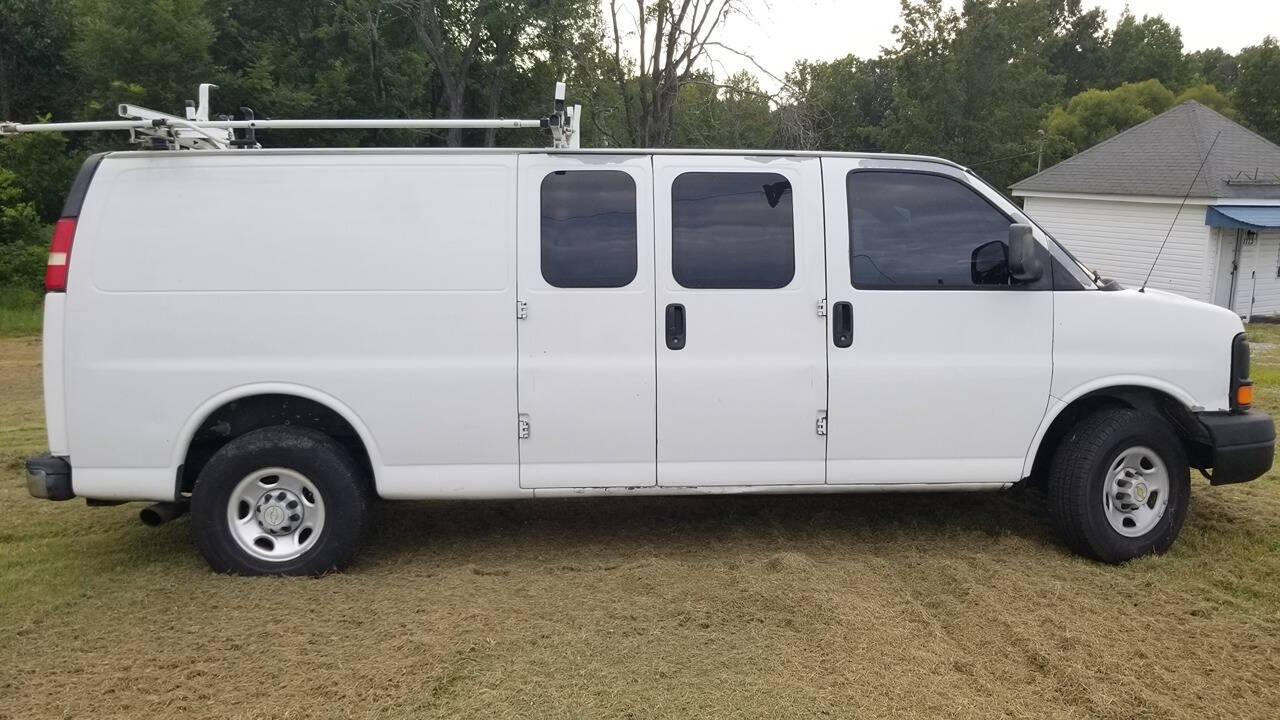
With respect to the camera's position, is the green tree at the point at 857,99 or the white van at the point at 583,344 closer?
the white van at the point at 583,344

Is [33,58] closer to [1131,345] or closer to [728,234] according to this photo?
[728,234]

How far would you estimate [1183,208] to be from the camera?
25.4 metres

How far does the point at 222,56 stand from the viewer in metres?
23.5

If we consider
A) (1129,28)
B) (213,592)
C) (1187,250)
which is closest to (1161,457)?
(213,592)

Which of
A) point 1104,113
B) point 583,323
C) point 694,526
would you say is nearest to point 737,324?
point 583,323

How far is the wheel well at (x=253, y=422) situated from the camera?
5.31m

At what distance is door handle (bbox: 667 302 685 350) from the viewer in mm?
5262

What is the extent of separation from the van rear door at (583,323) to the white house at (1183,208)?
20.8 meters

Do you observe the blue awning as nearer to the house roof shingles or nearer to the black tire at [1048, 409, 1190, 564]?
the house roof shingles

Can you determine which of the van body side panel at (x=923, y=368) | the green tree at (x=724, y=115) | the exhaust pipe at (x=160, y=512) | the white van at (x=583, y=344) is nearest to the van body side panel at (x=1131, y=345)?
the white van at (x=583, y=344)

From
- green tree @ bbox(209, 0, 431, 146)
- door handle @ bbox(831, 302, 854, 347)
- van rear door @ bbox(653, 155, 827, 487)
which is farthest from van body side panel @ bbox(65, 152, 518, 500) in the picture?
green tree @ bbox(209, 0, 431, 146)

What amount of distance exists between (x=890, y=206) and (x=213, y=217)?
3487 millimetres

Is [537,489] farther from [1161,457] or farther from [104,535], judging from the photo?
[1161,457]

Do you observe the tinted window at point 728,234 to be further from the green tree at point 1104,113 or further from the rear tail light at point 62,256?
the green tree at point 1104,113
